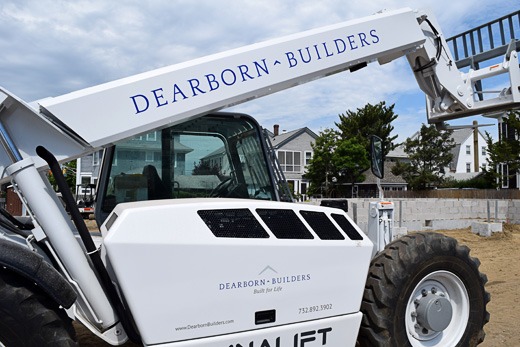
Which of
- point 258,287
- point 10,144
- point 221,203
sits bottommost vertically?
point 258,287

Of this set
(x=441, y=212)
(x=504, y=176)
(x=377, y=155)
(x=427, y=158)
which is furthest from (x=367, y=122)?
(x=377, y=155)

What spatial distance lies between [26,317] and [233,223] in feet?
4.18

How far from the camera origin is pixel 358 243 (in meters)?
3.46

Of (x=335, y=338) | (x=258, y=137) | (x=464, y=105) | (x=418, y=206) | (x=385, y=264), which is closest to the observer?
(x=335, y=338)

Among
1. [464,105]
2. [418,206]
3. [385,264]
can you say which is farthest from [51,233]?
[418,206]

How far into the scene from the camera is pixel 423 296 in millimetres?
3922

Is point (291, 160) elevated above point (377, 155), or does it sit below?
above

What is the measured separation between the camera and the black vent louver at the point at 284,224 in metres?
3.19

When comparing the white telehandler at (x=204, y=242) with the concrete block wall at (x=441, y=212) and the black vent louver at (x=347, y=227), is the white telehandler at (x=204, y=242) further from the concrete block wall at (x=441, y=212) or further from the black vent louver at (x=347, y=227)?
the concrete block wall at (x=441, y=212)

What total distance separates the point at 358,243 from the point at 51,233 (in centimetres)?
206

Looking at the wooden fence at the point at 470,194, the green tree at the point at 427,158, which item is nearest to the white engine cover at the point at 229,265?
the wooden fence at the point at 470,194

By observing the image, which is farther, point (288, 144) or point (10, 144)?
point (288, 144)

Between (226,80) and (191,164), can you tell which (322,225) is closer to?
(226,80)

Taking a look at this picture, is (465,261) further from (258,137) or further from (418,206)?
(418,206)
